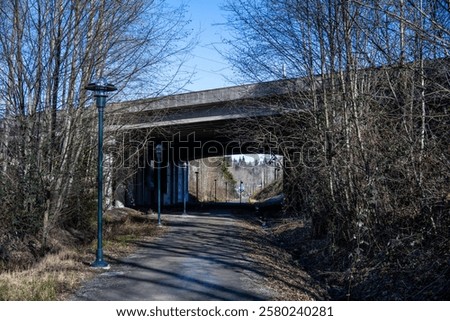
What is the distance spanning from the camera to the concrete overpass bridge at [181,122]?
15758mm

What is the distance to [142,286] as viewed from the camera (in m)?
8.26

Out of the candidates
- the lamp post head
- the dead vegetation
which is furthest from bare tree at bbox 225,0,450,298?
the lamp post head

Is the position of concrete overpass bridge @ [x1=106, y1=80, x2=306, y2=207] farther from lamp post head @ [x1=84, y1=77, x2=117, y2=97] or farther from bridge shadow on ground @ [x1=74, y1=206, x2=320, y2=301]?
bridge shadow on ground @ [x1=74, y1=206, x2=320, y2=301]

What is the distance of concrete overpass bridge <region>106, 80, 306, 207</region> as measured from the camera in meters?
15.8

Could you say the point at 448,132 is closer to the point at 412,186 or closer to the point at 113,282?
the point at 412,186

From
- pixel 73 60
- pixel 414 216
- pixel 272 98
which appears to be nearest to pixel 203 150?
pixel 272 98

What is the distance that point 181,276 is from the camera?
9.09 m

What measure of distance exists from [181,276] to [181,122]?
1918cm

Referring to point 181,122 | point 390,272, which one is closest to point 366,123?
point 390,272

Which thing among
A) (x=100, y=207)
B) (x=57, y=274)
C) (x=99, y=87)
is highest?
(x=99, y=87)

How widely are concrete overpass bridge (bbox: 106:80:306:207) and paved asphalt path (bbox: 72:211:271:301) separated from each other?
13.8ft

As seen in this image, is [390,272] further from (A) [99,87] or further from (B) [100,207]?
(A) [99,87]

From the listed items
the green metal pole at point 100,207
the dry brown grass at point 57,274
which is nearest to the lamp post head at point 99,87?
the green metal pole at point 100,207

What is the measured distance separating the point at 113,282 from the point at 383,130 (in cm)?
582
